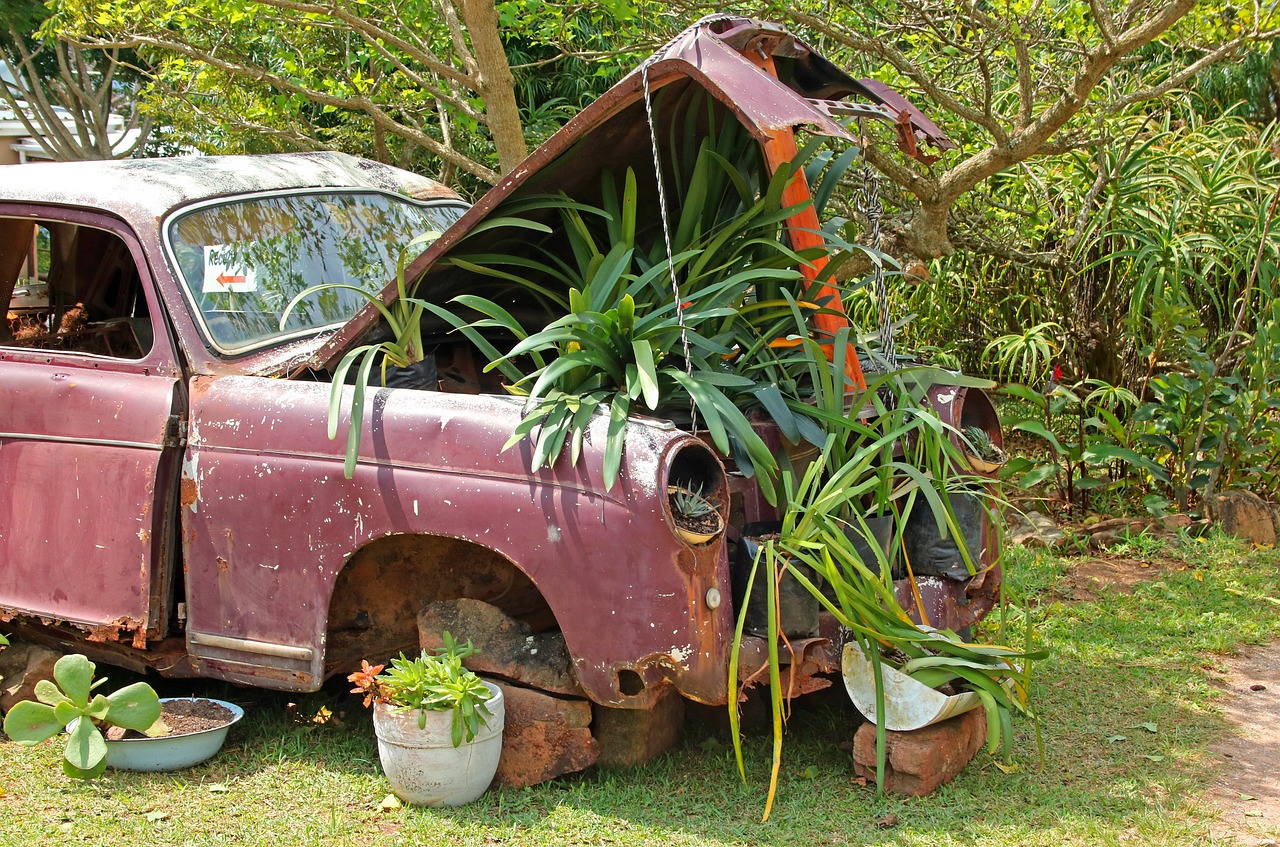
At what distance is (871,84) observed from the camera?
4.30 metres

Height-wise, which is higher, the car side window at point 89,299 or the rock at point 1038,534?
the car side window at point 89,299

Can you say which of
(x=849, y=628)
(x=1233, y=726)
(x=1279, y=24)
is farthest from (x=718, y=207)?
Result: (x=1279, y=24)

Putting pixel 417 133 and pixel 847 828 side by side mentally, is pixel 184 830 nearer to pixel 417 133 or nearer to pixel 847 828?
pixel 847 828

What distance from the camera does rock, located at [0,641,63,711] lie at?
12.8 feet

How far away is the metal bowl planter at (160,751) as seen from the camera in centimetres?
351

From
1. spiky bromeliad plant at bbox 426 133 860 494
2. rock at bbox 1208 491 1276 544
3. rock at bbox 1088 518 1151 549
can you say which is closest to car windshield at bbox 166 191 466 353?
spiky bromeliad plant at bbox 426 133 860 494

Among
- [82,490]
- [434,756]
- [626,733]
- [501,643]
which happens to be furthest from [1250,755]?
[82,490]

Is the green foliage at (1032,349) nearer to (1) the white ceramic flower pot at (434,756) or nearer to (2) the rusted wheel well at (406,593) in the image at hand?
(2) the rusted wheel well at (406,593)

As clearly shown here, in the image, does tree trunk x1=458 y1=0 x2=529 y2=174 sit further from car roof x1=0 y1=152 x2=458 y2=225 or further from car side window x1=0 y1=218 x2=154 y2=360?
car side window x1=0 y1=218 x2=154 y2=360

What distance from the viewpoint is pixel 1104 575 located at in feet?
18.4

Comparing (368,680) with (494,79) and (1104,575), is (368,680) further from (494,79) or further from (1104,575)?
(1104,575)

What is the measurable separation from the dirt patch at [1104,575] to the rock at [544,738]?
285cm

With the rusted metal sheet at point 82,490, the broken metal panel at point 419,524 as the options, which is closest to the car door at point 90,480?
the rusted metal sheet at point 82,490

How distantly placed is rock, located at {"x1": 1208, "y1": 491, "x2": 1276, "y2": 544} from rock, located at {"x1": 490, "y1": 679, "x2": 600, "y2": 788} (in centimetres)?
403
